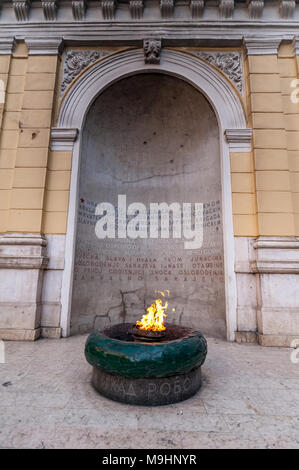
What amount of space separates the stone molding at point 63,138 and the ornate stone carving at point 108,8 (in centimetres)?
274

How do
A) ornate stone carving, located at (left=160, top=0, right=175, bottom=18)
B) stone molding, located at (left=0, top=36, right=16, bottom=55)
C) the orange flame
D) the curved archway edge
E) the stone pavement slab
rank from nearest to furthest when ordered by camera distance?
the stone pavement slab
the orange flame
the curved archway edge
ornate stone carving, located at (left=160, top=0, right=175, bottom=18)
stone molding, located at (left=0, top=36, right=16, bottom=55)

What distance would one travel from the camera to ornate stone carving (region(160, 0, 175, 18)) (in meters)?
5.32

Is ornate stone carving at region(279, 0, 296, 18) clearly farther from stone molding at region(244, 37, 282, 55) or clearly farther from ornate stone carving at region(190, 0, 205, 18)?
ornate stone carving at region(190, 0, 205, 18)

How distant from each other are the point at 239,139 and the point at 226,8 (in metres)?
2.92

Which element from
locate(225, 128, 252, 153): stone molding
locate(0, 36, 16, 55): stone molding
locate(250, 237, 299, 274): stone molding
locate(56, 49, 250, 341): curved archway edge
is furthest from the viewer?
locate(0, 36, 16, 55): stone molding

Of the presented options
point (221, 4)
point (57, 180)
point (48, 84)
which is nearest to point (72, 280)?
point (57, 180)

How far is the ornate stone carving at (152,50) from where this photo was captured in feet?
17.6

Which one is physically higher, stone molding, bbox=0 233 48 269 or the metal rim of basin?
stone molding, bbox=0 233 48 269

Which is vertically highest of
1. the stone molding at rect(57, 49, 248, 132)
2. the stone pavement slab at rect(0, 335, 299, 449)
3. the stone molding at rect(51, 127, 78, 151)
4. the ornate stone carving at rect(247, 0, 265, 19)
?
the ornate stone carving at rect(247, 0, 265, 19)

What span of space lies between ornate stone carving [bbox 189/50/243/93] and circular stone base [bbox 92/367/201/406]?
221 inches

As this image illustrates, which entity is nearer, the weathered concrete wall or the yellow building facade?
the yellow building facade

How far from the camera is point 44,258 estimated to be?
449 cm

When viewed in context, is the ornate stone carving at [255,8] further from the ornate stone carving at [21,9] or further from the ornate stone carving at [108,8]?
the ornate stone carving at [21,9]

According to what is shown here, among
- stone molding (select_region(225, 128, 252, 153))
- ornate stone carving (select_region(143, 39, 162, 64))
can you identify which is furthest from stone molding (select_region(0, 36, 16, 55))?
stone molding (select_region(225, 128, 252, 153))
